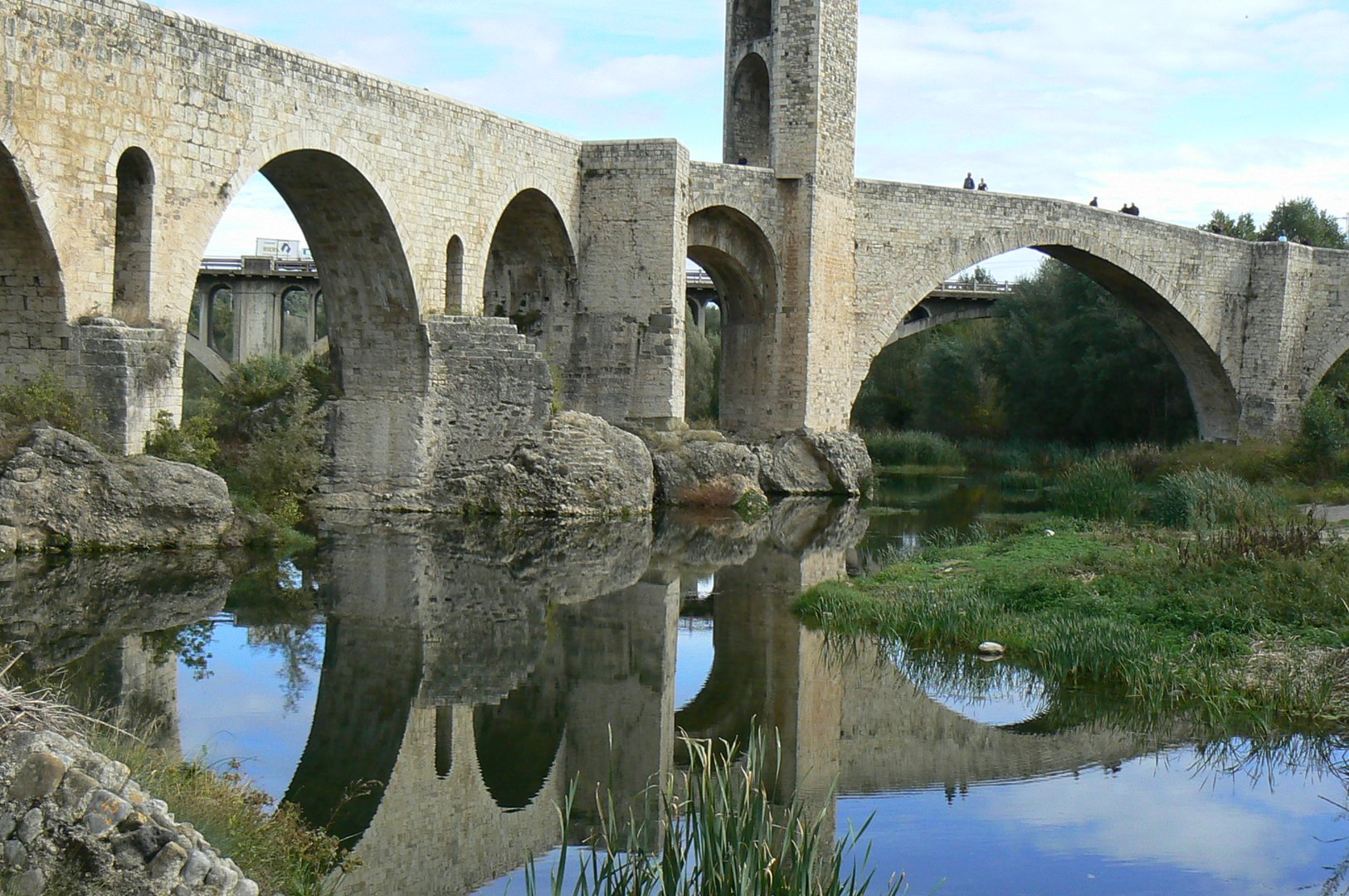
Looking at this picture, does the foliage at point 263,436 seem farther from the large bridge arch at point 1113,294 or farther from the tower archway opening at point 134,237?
the large bridge arch at point 1113,294

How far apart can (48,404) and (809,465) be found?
1175 centimetres

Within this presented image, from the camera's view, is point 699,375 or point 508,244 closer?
point 508,244

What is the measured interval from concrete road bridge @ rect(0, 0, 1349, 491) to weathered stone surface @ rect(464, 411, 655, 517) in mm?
426

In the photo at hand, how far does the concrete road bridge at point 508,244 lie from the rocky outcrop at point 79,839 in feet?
25.6

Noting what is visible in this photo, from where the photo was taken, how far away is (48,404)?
10914 millimetres

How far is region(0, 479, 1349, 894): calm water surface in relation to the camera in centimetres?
571

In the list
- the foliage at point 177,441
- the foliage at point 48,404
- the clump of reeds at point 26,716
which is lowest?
the clump of reeds at point 26,716

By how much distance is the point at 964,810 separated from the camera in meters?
6.23

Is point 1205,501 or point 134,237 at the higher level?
point 134,237

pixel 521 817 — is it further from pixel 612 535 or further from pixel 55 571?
pixel 612 535

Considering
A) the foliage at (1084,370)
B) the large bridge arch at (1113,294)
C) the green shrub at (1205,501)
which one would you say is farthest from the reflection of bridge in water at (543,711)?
the foliage at (1084,370)

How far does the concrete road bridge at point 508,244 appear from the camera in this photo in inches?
437

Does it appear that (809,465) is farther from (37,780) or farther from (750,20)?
(37,780)

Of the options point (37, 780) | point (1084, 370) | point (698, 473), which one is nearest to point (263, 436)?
point (698, 473)
